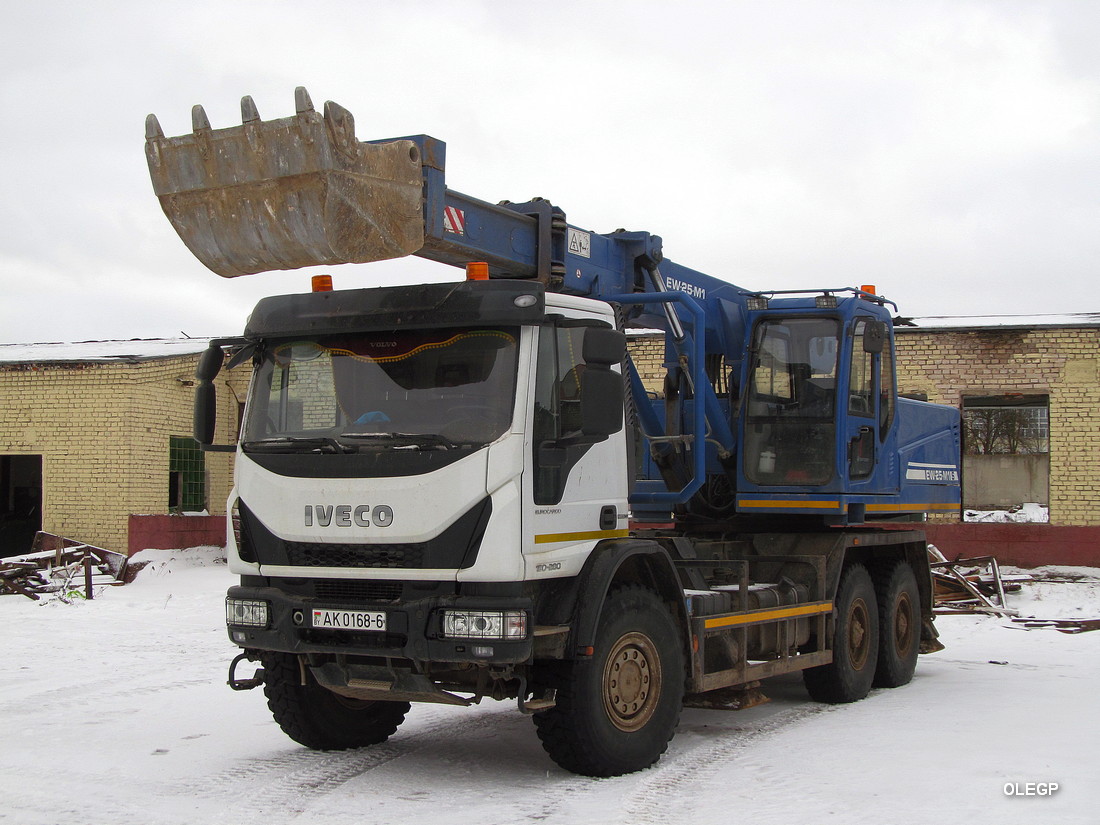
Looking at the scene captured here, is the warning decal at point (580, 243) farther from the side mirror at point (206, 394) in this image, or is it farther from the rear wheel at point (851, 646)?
the rear wheel at point (851, 646)

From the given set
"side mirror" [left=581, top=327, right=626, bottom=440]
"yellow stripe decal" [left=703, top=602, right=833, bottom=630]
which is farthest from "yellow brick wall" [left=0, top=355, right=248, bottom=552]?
"side mirror" [left=581, top=327, right=626, bottom=440]

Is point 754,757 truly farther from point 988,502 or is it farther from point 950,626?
point 988,502

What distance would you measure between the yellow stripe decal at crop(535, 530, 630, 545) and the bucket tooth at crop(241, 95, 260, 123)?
2852 millimetres

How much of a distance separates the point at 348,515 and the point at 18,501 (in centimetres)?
2269

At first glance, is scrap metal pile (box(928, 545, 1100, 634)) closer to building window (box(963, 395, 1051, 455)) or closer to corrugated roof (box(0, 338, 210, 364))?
corrugated roof (box(0, 338, 210, 364))

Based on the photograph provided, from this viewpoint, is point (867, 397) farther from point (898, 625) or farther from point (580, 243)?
point (580, 243)

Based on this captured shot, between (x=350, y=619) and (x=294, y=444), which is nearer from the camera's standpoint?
(x=350, y=619)

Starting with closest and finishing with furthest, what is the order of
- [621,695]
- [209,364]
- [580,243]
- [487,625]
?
[487,625]
[621,695]
[209,364]
[580,243]

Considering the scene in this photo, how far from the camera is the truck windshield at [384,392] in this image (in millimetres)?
6746

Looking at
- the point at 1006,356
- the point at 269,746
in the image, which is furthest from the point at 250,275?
the point at 1006,356

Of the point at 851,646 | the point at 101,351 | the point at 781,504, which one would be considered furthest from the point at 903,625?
the point at 101,351

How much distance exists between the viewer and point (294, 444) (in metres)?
7.04

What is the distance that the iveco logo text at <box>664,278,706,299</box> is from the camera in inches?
390

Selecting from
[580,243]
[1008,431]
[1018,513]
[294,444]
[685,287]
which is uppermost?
[580,243]
